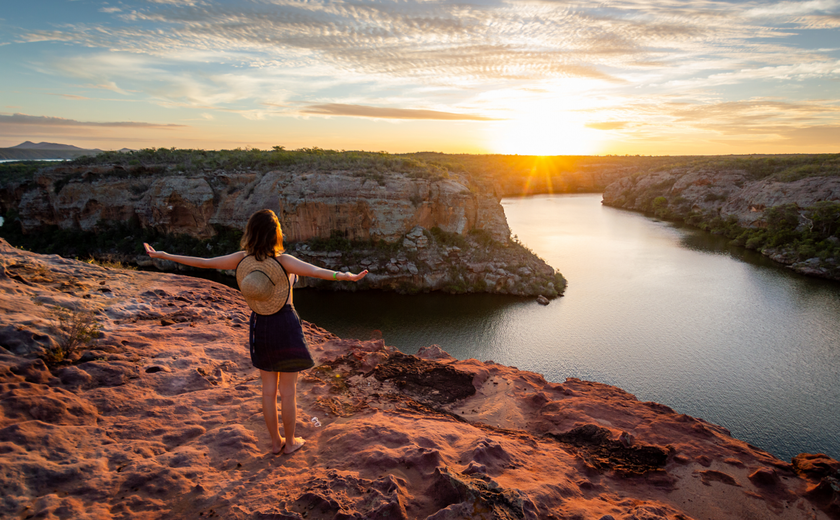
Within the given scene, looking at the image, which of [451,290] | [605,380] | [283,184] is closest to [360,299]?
[451,290]

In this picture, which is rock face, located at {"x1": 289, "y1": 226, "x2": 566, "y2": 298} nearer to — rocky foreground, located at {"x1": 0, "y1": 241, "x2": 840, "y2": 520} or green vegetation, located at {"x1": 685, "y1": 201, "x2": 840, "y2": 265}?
rocky foreground, located at {"x1": 0, "y1": 241, "x2": 840, "y2": 520}

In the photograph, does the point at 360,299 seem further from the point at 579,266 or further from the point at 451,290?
the point at 579,266

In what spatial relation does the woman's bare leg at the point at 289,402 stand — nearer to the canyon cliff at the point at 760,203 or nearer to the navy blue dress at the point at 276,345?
the navy blue dress at the point at 276,345

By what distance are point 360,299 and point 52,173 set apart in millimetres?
32161

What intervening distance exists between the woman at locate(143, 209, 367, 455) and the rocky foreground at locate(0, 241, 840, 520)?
84 centimetres

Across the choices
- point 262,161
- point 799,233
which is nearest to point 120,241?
point 262,161

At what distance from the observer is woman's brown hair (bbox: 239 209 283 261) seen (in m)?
3.44

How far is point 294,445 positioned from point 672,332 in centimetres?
1952

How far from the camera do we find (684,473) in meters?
5.10

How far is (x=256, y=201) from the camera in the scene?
102ft

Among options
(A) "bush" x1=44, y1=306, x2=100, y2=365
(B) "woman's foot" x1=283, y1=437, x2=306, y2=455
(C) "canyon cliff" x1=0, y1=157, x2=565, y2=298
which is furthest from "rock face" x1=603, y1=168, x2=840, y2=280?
(A) "bush" x1=44, y1=306, x2=100, y2=365

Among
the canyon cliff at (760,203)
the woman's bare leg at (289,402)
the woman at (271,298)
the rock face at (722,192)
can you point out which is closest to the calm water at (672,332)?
the canyon cliff at (760,203)

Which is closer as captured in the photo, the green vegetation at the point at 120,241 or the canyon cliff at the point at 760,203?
the canyon cliff at the point at 760,203

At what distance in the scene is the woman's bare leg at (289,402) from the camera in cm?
375
